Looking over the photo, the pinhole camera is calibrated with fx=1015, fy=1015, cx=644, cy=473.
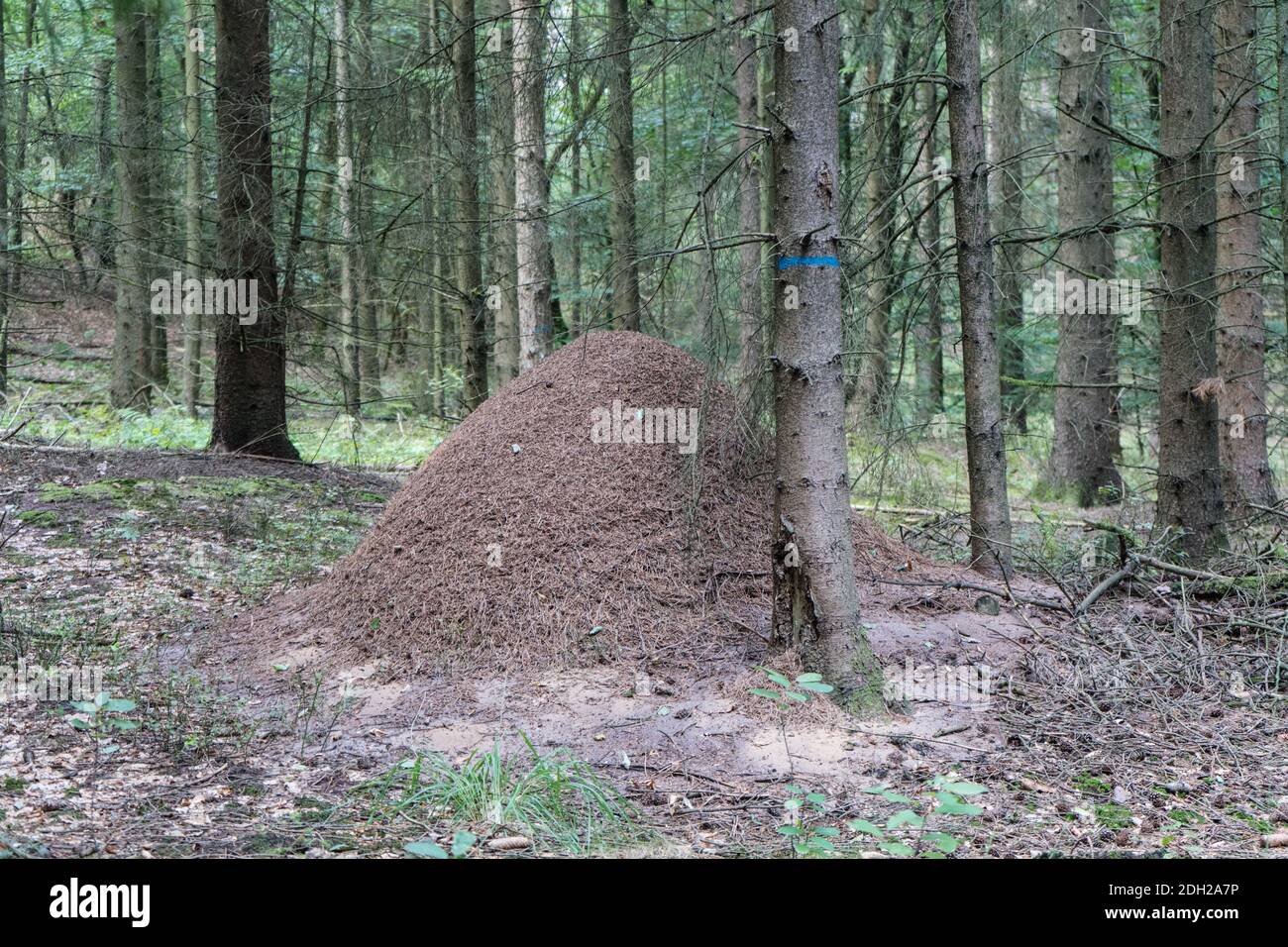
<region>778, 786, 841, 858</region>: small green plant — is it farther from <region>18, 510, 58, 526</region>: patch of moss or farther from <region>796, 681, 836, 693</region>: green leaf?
<region>18, 510, 58, 526</region>: patch of moss

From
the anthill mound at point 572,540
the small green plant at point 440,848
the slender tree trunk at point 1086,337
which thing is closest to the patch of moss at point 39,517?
the anthill mound at point 572,540

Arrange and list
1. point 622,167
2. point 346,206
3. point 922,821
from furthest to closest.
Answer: point 622,167, point 346,206, point 922,821

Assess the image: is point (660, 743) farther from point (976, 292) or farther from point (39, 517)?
point (39, 517)

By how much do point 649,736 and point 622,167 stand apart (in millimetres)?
9362

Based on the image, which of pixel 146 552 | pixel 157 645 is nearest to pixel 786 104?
pixel 157 645

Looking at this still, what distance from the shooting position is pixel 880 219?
6.39m

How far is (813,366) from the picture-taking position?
455 centimetres

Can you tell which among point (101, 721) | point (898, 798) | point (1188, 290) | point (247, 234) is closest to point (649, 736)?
point (898, 798)

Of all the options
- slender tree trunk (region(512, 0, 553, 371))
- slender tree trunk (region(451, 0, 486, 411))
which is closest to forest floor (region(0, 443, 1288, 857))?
slender tree trunk (region(512, 0, 553, 371))

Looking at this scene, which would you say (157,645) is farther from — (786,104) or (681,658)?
(786,104)

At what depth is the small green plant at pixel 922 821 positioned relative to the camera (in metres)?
3.13

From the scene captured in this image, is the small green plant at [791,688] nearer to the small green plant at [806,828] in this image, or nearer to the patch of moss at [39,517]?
the small green plant at [806,828]

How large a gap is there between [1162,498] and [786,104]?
3.76 metres

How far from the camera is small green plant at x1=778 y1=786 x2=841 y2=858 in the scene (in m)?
3.35
